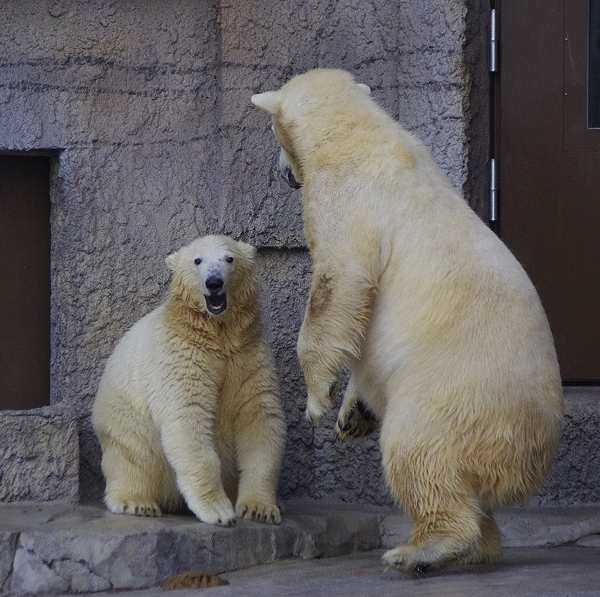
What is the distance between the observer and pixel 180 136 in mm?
4539

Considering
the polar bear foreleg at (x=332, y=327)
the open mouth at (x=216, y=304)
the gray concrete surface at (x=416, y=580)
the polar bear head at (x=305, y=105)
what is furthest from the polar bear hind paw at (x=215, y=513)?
the polar bear head at (x=305, y=105)

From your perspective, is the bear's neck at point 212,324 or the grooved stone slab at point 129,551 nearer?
the grooved stone slab at point 129,551

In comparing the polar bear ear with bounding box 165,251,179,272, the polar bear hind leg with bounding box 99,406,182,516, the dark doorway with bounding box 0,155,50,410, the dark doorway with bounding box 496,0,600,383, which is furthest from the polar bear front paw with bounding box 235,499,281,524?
the dark doorway with bounding box 496,0,600,383

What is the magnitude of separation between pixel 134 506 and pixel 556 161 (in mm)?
2530

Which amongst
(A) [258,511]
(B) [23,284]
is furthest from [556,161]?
(B) [23,284]

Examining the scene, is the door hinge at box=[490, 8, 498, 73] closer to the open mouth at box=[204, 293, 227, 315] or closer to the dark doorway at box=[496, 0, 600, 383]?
the dark doorway at box=[496, 0, 600, 383]

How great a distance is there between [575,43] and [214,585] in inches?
119

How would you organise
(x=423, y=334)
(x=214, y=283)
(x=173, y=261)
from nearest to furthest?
(x=423, y=334), (x=214, y=283), (x=173, y=261)

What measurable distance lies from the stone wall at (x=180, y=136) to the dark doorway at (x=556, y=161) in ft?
1.03

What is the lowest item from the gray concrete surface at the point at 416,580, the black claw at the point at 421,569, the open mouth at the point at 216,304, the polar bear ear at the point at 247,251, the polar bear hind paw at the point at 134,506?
the gray concrete surface at the point at 416,580

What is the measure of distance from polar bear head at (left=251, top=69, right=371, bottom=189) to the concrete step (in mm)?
1372

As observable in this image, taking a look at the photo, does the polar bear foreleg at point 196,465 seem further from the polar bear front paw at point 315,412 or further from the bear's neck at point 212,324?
the polar bear front paw at point 315,412

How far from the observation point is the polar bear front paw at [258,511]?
12.0 feet

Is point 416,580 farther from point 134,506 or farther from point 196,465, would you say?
point 134,506
